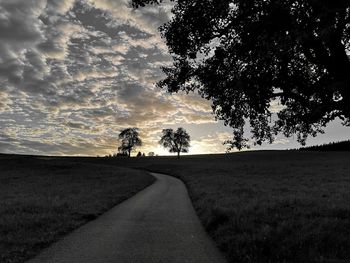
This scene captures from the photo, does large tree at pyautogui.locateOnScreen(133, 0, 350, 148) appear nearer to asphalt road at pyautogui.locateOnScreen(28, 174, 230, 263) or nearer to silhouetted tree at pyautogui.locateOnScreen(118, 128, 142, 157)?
asphalt road at pyautogui.locateOnScreen(28, 174, 230, 263)

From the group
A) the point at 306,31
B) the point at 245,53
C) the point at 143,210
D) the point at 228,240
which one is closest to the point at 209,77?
the point at 245,53

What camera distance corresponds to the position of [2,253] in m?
10.7

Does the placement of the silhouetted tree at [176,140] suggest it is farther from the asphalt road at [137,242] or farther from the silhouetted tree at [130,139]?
the asphalt road at [137,242]

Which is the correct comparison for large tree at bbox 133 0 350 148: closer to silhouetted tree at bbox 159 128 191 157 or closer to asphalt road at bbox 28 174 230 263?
asphalt road at bbox 28 174 230 263

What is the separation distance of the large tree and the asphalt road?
16.0 feet

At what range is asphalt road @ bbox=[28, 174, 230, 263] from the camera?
10.3m

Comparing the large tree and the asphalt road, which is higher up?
the large tree

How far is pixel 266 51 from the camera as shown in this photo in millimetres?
9914

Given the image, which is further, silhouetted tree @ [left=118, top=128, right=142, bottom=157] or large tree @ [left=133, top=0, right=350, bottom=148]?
silhouetted tree @ [left=118, top=128, right=142, bottom=157]

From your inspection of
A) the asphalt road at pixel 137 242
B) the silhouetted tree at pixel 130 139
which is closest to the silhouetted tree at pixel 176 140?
the silhouetted tree at pixel 130 139

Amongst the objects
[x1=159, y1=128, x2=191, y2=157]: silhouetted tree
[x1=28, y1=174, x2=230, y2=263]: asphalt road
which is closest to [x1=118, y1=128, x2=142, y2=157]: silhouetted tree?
[x1=159, y1=128, x2=191, y2=157]: silhouetted tree

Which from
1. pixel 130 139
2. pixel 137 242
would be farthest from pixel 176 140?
pixel 137 242

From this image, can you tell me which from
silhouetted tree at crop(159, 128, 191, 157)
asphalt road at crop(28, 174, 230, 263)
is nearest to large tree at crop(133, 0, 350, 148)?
asphalt road at crop(28, 174, 230, 263)

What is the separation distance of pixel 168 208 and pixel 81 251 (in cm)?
1132
